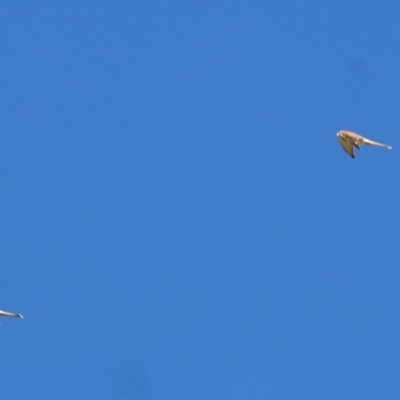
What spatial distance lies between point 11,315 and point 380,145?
1630 cm

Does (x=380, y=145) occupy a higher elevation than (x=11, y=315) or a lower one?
higher

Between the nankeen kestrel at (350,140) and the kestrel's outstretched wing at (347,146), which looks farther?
the kestrel's outstretched wing at (347,146)

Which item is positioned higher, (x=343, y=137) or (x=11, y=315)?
(x=343, y=137)

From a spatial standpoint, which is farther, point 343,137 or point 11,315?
point 343,137

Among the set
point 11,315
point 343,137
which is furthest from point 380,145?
point 11,315

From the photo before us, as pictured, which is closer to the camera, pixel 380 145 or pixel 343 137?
pixel 380 145

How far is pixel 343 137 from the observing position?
120 ft

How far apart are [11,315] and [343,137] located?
16.2m

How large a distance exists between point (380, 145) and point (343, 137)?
4.21 meters

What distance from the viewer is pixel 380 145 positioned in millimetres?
32344

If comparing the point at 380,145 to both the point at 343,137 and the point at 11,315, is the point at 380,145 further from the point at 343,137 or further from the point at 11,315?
the point at 11,315

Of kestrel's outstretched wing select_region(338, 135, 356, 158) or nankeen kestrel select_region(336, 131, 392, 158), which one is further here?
kestrel's outstretched wing select_region(338, 135, 356, 158)
